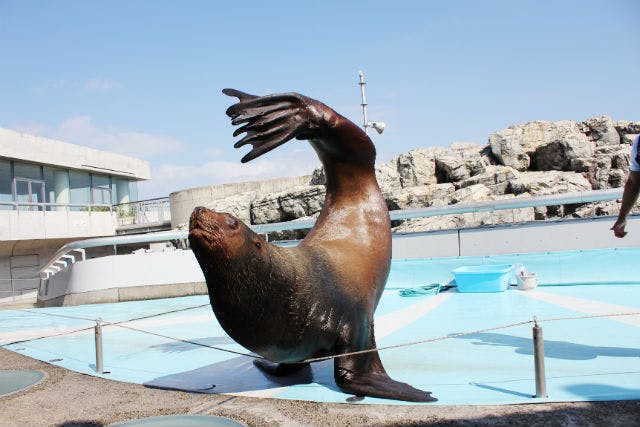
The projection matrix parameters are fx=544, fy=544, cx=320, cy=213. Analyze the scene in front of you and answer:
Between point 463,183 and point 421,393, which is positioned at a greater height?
point 463,183

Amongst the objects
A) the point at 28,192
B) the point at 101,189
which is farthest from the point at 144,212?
the point at 28,192

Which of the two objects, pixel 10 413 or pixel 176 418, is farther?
pixel 10 413

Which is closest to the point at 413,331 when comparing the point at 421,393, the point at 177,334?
the point at 421,393

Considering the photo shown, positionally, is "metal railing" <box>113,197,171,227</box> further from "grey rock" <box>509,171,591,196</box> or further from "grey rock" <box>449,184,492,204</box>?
"grey rock" <box>509,171,591,196</box>

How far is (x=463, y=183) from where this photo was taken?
1656cm

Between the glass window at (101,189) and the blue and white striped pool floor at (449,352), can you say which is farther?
the glass window at (101,189)

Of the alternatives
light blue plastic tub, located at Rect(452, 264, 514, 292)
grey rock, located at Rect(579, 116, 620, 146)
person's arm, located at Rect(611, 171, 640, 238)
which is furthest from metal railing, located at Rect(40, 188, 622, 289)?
grey rock, located at Rect(579, 116, 620, 146)

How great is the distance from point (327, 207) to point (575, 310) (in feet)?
11.2

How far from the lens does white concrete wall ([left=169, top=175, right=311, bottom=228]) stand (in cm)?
2294

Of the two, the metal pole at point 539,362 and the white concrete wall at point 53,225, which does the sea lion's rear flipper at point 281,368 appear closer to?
the metal pole at point 539,362

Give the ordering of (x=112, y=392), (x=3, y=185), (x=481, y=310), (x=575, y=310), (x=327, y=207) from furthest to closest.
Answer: (x=3, y=185) → (x=481, y=310) → (x=575, y=310) → (x=327, y=207) → (x=112, y=392)

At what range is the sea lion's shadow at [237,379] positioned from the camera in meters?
3.93

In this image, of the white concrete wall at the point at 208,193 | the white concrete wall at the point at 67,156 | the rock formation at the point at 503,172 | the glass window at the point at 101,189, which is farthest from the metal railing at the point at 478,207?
the glass window at the point at 101,189

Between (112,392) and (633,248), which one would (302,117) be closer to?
(112,392)
